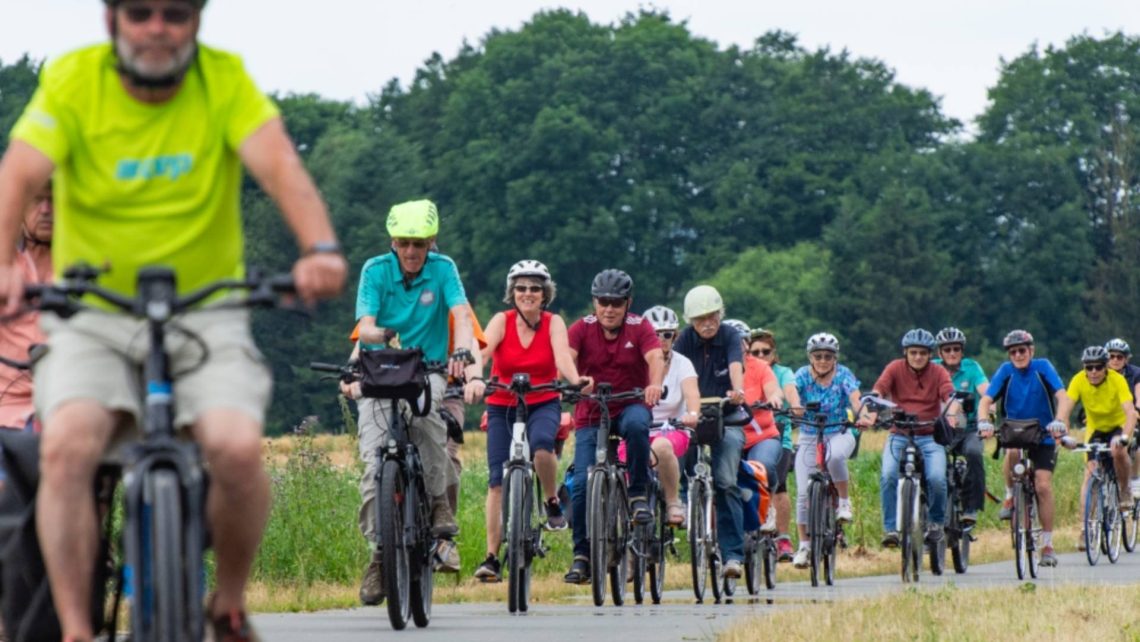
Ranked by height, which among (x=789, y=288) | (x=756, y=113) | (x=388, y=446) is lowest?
(x=388, y=446)

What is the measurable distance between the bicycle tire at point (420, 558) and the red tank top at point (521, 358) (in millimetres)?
2300

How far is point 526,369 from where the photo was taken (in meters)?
15.5

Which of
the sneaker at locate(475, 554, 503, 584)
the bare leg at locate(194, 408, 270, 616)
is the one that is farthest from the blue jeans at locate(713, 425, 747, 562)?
the bare leg at locate(194, 408, 270, 616)

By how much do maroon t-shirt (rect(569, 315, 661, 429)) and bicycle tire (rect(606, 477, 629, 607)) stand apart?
50 cm

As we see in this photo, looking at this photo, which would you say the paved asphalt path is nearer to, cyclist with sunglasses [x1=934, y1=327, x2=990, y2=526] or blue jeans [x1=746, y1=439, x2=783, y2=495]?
blue jeans [x1=746, y1=439, x2=783, y2=495]

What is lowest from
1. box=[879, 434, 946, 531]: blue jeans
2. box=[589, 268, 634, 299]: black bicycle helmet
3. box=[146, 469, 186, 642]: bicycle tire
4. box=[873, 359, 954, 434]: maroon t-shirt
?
box=[146, 469, 186, 642]: bicycle tire

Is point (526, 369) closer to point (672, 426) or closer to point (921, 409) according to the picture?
point (672, 426)

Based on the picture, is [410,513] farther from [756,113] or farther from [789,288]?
[756,113]

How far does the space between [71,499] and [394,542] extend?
20.4 ft

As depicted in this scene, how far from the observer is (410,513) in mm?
12859

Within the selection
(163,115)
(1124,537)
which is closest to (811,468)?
(1124,537)

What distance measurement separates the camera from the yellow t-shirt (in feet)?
82.1

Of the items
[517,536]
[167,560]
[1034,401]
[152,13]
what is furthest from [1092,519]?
[167,560]

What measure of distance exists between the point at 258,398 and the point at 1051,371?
16.9 m
